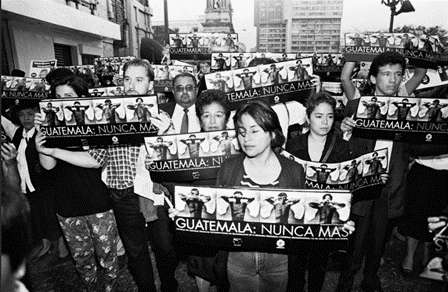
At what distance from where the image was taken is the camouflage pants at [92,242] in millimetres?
2693

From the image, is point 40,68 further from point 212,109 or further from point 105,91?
point 212,109

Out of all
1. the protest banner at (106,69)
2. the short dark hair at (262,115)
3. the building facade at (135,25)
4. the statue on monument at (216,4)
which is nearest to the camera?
the short dark hair at (262,115)

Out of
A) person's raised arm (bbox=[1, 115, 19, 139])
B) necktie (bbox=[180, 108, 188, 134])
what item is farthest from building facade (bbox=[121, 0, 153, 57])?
necktie (bbox=[180, 108, 188, 134])

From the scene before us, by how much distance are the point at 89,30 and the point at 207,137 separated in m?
16.4

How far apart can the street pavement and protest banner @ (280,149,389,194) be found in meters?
1.29

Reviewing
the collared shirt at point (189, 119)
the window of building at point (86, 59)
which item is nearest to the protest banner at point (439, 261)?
the collared shirt at point (189, 119)

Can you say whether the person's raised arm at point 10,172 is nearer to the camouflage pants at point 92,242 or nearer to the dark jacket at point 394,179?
the camouflage pants at point 92,242

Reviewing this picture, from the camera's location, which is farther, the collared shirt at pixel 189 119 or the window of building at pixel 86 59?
the window of building at pixel 86 59

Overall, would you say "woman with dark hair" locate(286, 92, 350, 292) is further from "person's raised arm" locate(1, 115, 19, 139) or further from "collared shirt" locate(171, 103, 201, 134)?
"person's raised arm" locate(1, 115, 19, 139)

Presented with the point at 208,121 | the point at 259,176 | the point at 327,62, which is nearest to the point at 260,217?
the point at 259,176

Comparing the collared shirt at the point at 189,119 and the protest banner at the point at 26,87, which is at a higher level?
the protest banner at the point at 26,87

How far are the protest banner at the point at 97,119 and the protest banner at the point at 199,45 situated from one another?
2663mm

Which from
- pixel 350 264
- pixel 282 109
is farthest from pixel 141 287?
pixel 282 109

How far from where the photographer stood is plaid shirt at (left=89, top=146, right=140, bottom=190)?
8.83ft
